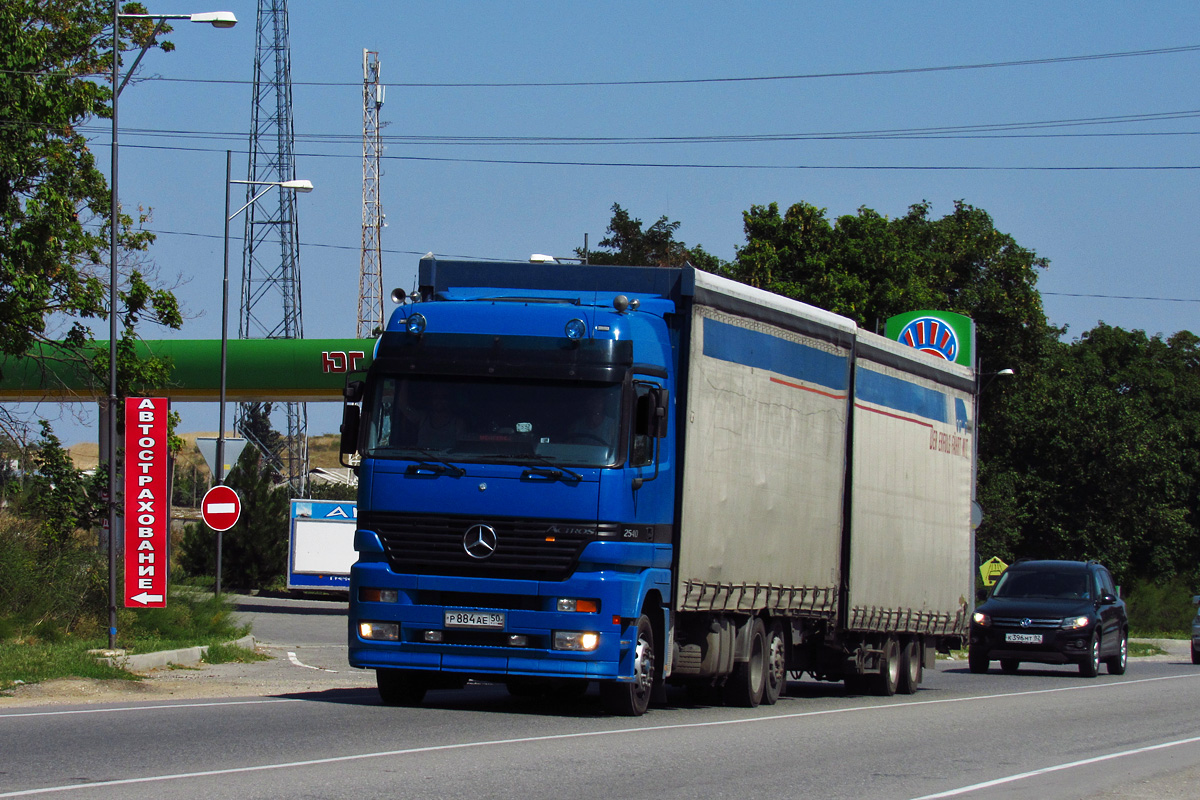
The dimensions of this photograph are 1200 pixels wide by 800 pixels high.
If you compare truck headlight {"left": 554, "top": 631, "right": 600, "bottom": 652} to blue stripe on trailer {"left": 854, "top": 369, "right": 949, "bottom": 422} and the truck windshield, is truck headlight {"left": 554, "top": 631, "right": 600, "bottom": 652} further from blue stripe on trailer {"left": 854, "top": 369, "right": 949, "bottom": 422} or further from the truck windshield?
blue stripe on trailer {"left": 854, "top": 369, "right": 949, "bottom": 422}

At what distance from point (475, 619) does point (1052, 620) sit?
48.7ft

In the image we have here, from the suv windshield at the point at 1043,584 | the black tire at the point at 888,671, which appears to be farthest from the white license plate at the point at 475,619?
the suv windshield at the point at 1043,584

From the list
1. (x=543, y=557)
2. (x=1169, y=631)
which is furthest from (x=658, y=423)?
(x=1169, y=631)

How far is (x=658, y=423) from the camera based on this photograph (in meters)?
12.5

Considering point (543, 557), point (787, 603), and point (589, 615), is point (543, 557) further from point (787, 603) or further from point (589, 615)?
point (787, 603)

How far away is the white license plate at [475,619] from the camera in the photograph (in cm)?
1235

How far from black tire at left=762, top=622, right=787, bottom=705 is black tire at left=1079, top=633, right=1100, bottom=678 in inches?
412

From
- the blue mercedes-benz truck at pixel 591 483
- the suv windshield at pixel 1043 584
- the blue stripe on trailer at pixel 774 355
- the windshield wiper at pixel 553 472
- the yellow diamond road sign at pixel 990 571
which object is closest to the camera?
the windshield wiper at pixel 553 472

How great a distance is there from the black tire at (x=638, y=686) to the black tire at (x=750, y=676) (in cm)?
197

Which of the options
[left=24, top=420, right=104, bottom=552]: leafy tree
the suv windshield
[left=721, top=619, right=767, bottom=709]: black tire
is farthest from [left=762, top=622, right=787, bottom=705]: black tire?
[left=24, top=420, right=104, bottom=552]: leafy tree

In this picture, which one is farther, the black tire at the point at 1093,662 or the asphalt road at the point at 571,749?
the black tire at the point at 1093,662

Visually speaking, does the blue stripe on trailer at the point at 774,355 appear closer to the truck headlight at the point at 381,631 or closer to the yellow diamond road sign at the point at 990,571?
the truck headlight at the point at 381,631

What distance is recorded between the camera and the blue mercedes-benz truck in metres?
12.3

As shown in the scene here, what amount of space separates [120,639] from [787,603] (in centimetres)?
913
